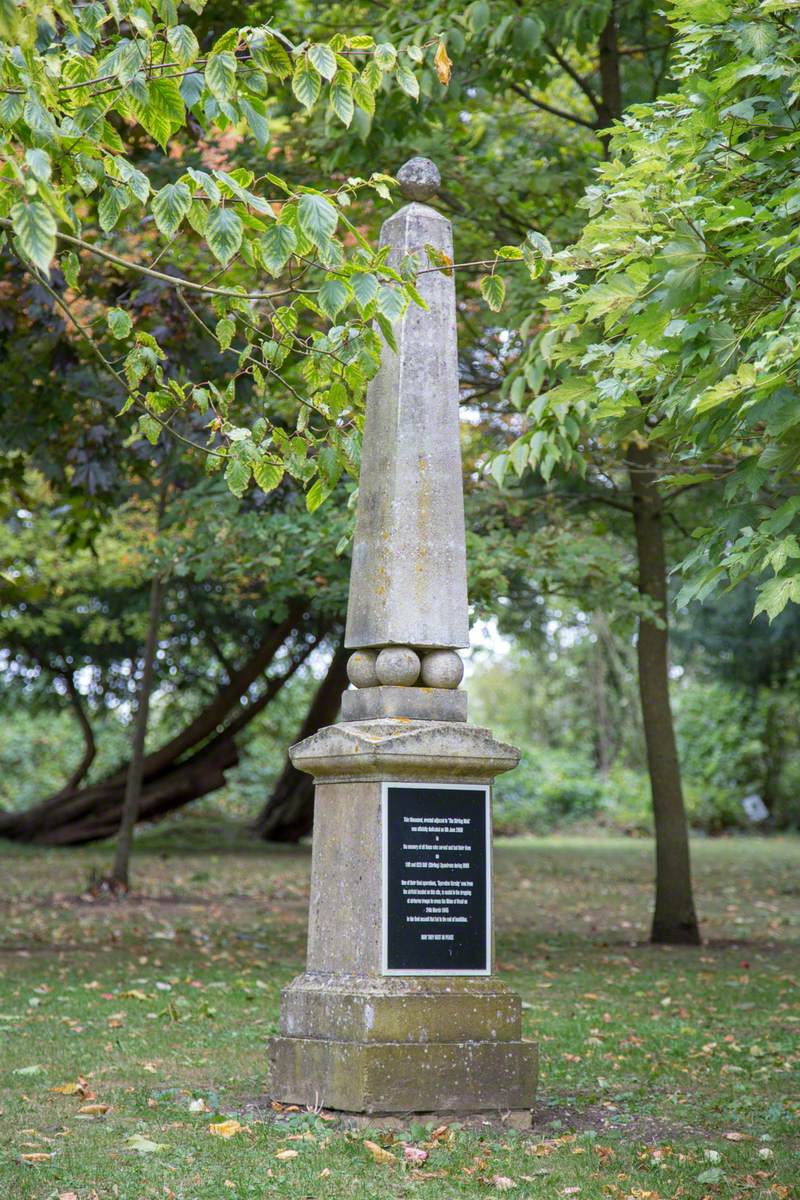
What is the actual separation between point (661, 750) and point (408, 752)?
23.5ft

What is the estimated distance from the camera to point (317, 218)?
4590 millimetres

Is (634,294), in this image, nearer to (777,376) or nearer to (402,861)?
(777,376)

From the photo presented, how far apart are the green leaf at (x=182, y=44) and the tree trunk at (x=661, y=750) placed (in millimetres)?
8444

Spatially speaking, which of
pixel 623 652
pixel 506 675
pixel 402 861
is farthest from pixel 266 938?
pixel 506 675

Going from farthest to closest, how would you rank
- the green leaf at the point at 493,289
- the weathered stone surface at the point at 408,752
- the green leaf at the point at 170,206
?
the weathered stone surface at the point at 408,752 < the green leaf at the point at 493,289 < the green leaf at the point at 170,206

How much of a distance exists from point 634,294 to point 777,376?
1.19 m

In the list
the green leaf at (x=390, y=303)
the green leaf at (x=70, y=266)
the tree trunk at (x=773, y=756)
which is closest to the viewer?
the green leaf at (x=390, y=303)

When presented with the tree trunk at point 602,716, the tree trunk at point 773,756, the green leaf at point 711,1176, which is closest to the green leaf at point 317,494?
the green leaf at point 711,1176

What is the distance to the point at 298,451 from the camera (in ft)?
20.2

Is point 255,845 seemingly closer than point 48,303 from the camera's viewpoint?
No

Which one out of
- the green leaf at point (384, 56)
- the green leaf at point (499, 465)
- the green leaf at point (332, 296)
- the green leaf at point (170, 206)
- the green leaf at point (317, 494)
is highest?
the green leaf at point (384, 56)

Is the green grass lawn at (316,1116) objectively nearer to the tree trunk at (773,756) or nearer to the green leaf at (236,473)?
the green leaf at (236,473)

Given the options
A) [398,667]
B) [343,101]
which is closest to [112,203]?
[343,101]

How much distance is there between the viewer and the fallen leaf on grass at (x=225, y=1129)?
225 inches
